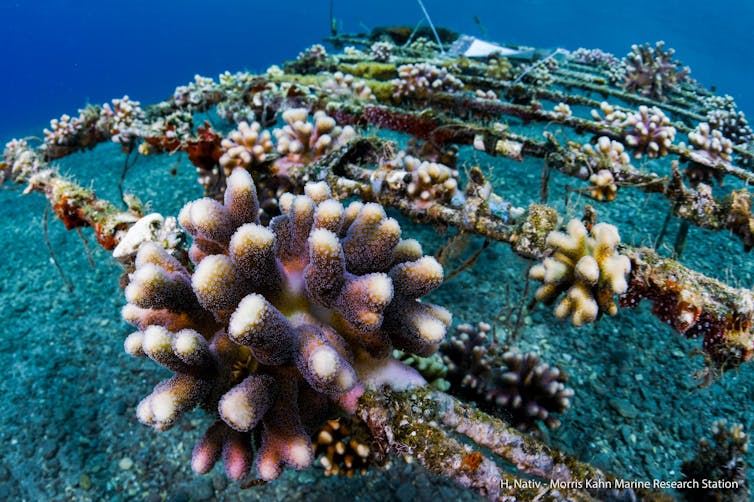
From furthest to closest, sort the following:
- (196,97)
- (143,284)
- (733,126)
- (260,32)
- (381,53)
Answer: (260,32) → (381,53) → (733,126) → (196,97) → (143,284)

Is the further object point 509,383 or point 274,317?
point 509,383

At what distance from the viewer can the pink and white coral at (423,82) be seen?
6.88 metres

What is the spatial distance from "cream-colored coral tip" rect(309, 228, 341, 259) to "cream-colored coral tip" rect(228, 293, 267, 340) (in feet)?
1.08

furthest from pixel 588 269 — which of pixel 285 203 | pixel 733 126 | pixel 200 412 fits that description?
pixel 733 126

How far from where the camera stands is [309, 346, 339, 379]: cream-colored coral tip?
5.52 ft

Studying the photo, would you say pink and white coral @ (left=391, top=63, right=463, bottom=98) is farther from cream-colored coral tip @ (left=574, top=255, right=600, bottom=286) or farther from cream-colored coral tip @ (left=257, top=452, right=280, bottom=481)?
cream-colored coral tip @ (left=257, top=452, right=280, bottom=481)

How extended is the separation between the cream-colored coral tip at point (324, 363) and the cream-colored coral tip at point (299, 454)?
475mm

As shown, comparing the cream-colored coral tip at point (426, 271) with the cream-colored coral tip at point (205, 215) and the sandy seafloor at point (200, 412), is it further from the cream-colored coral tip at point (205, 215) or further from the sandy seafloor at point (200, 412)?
the sandy seafloor at point (200, 412)

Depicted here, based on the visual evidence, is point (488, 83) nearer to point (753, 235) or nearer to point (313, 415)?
point (753, 235)

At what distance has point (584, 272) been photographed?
267 centimetres

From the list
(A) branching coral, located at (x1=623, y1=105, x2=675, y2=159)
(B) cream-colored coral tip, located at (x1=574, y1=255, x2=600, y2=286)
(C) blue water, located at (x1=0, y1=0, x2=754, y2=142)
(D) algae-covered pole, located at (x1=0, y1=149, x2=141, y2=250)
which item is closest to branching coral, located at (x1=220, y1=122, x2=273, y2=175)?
(D) algae-covered pole, located at (x1=0, y1=149, x2=141, y2=250)

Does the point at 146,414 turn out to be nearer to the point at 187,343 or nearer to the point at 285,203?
the point at 187,343

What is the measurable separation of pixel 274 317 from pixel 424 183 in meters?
2.42

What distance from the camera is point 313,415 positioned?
2193 mm
